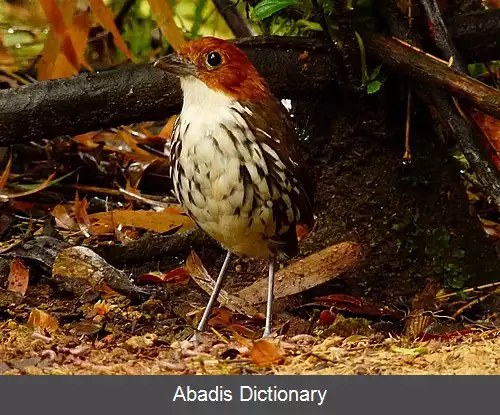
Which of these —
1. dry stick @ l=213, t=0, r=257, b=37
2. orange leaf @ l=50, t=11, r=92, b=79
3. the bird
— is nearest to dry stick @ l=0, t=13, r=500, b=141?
orange leaf @ l=50, t=11, r=92, b=79

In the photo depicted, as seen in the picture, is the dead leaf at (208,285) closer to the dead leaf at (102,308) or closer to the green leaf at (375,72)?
the dead leaf at (102,308)

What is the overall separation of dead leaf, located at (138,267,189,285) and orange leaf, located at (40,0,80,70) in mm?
845

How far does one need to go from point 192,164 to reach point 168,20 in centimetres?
73

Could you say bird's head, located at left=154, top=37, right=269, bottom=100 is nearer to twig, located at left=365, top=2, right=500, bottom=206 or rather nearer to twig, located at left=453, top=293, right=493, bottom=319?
twig, located at left=365, top=2, right=500, bottom=206

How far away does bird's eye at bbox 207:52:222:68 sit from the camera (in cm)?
268

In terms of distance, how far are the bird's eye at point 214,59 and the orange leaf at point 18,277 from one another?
108cm

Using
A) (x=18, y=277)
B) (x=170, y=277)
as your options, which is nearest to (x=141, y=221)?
(x=170, y=277)

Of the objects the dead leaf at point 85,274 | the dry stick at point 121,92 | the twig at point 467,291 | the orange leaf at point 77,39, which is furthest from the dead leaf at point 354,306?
the orange leaf at point 77,39

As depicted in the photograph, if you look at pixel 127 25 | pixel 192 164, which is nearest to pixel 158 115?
pixel 192 164

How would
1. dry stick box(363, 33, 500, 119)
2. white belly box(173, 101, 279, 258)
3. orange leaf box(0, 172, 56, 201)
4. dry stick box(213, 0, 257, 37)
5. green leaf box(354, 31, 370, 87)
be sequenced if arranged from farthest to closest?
1. dry stick box(213, 0, 257, 37)
2. orange leaf box(0, 172, 56, 201)
3. green leaf box(354, 31, 370, 87)
4. dry stick box(363, 33, 500, 119)
5. white belly box(173, 101, 279, 258)

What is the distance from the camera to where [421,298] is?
10.7 feet

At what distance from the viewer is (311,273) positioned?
129 inches

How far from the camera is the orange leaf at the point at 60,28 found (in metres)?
3.04
